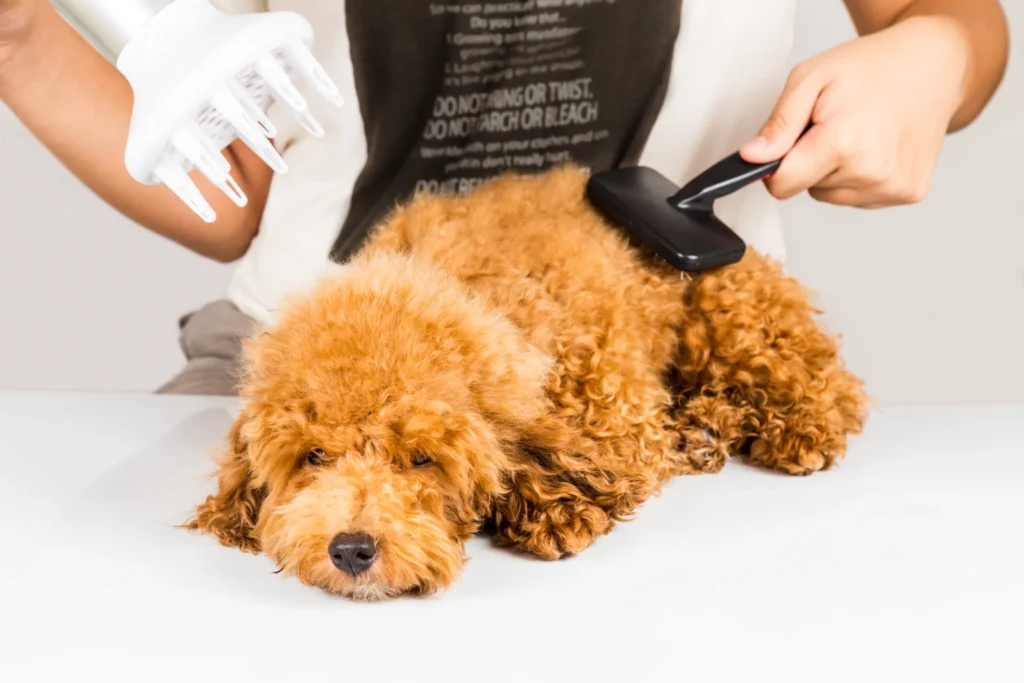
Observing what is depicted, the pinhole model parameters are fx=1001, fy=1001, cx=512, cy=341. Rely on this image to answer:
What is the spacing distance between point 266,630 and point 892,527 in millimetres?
616

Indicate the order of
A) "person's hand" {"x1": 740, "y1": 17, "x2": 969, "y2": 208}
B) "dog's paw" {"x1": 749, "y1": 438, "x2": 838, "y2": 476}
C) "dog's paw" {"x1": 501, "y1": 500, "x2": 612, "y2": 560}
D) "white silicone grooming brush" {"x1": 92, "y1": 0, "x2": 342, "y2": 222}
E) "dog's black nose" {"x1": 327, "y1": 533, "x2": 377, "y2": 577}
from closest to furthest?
"white silicone grooming brush" {"x1": 92, "y1": 0, "x2": 342, "y2": 222} < "dog's black nose" {"x1": 327, "y1": 533, "x2": 377, "y2": 577} < "dog's paw" {"x1": 501, "y1": 500, "x2": 612, "y2": 560} < "dog's paw" {"x1": 749, "y1": 438, "x2": 838, "y2": 476} < "person's hand" {"x1": 740, "y1": 17, "x2": 969, "y2": 208}

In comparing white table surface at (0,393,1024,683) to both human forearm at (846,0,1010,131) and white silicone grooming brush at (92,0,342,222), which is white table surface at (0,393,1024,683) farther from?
human forearm at (846,0,1010,131)

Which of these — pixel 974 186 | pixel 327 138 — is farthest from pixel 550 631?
pixel 974 186

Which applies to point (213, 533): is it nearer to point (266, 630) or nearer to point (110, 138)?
point (266, 630)

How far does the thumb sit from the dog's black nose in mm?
719

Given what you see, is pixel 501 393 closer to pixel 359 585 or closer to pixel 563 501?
pixel 563 501

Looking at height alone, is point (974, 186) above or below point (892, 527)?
below

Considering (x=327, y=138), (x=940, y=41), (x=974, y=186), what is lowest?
(x=974, y=186)

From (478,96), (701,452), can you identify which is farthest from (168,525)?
(478,96)

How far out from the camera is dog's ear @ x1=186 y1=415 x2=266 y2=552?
1003 mm

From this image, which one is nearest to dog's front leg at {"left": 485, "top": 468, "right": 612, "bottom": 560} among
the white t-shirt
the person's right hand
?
the white t-shirt

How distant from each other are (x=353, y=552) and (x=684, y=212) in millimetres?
662

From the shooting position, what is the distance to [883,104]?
135 centimetres

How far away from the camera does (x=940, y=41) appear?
1.45m
